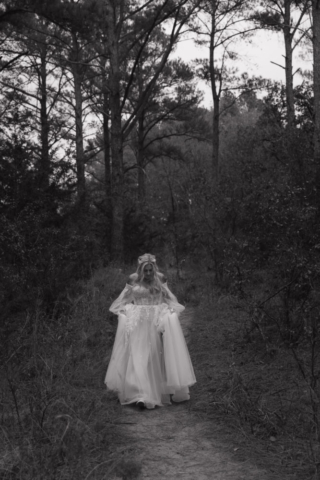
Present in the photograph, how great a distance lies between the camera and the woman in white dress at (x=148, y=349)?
599 centimetres

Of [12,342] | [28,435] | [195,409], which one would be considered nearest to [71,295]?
[12,342]

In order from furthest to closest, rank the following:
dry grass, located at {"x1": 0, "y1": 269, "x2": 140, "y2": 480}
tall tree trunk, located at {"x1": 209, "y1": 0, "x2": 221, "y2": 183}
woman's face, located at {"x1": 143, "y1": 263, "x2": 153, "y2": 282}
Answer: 1. tall tree trunk, located at {"x1": 209, "y1": 0, "x2": 221, "y2": 183}
2. woman's face, located at {"x1": 143, "y1": 263, "x2": 153, "y2": 282}
3. dry grass, located at {"x1": 0, "y1": 269, "x2": 140, "y2": 480}

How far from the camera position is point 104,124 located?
78.3 ft

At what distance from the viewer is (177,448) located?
15.5 feet

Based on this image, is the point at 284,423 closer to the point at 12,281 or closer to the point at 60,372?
the point at 60,372

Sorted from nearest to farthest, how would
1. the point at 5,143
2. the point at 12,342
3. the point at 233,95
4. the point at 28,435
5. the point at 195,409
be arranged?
1. the point at 28,435
2. the point at 195,409
3. the point at 12,342
4. the point at 5,143
5. the point at 233,95

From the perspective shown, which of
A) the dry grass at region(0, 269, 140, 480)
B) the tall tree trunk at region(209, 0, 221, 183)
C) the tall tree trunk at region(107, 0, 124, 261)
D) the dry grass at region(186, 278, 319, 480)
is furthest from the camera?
the tall tree trunk at region(209, 0, 221, 183)

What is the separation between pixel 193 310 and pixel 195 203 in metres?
3.36

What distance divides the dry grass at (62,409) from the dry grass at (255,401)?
1038 mm

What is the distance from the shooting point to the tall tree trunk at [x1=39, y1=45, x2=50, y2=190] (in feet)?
35.1

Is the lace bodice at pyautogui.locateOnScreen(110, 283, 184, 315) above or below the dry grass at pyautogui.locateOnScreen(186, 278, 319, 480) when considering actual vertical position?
above

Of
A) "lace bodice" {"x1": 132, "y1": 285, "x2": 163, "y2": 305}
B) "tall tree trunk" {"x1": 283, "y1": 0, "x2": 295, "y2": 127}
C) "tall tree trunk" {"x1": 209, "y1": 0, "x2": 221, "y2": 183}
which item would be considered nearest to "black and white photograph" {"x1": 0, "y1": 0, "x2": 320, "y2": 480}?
"lace bodice" {"x1": 132, "y1": 285, "x2": 163, "y2": 305}

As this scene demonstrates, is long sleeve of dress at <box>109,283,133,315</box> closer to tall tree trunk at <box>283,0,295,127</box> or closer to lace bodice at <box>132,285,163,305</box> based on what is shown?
lace bodice at <box>132,285,163,305</box>

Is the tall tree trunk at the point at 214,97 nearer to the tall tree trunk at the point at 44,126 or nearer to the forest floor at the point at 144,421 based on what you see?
the tall tree trunk at the point at 44,126
